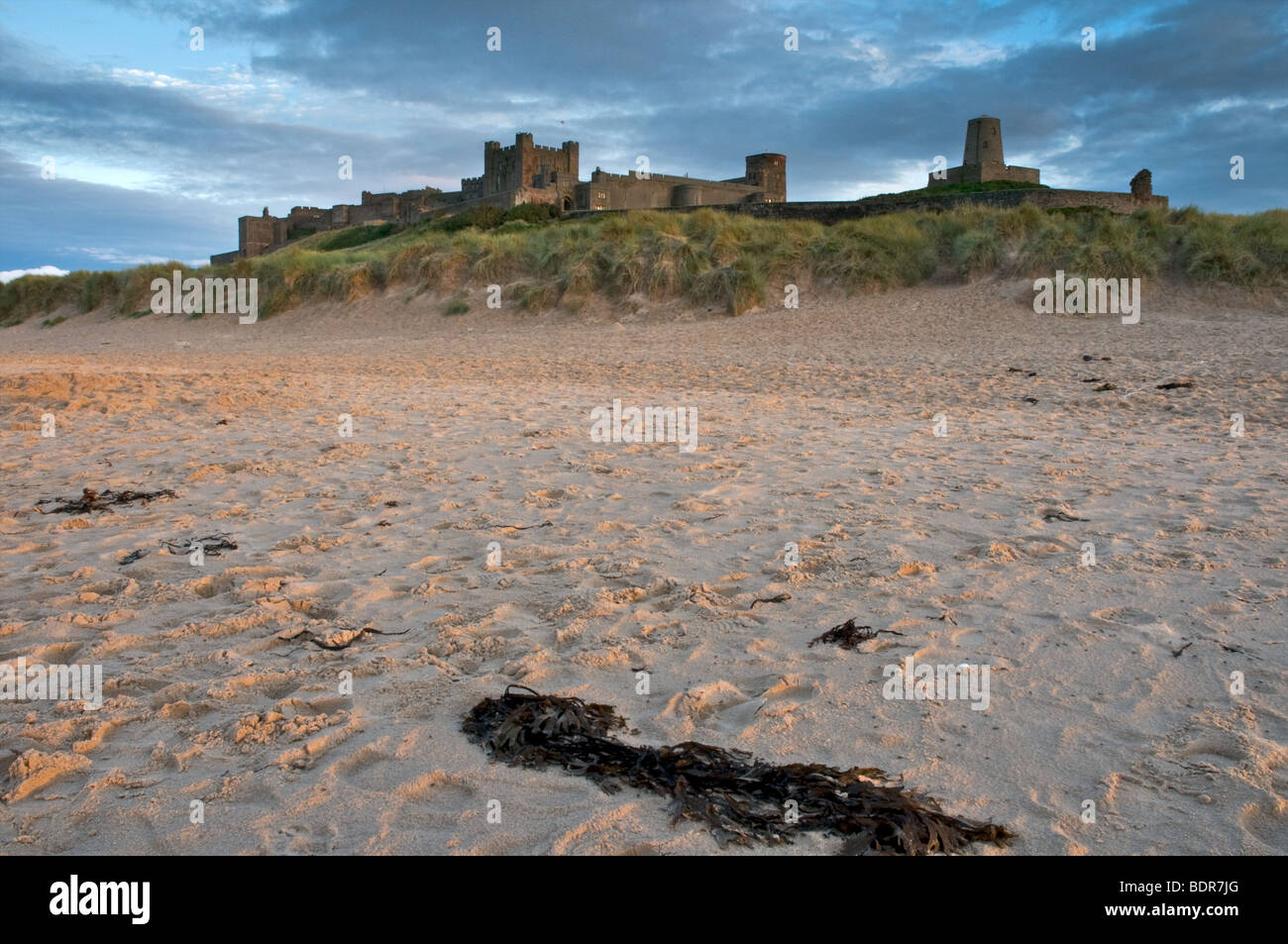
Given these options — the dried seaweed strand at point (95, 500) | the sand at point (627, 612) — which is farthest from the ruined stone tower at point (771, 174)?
the dried seaweed strand at point (95, 500)

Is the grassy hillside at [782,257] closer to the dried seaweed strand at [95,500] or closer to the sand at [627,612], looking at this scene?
the sand at [627,612]

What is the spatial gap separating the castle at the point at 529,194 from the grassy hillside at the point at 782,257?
1869cm

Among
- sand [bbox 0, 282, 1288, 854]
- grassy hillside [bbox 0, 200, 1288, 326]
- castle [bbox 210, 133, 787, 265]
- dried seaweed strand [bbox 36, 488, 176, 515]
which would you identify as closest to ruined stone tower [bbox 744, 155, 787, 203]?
castle [bbox 210, 133, 787, 265]

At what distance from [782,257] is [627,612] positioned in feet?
46.8

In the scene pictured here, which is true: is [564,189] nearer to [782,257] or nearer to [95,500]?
[782,257]

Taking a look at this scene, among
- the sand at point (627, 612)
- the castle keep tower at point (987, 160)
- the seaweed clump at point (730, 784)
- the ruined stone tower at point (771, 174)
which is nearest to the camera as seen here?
the seaweed clump at point (730, 784)

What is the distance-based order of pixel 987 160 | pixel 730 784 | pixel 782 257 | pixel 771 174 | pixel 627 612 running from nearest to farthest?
1. pixel 730 784
2. pixel 627 612
3. pixel 782 257
4. pixel 987 160
5. pixel 771 174

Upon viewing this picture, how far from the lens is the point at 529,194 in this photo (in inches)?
1598

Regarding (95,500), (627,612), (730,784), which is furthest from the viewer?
(95,500)

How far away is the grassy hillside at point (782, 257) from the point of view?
1514 centimetres

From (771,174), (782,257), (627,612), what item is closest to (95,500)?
(627,612)
